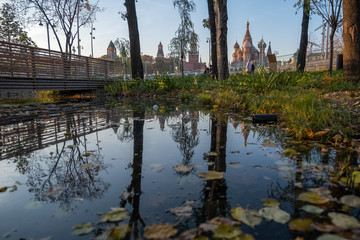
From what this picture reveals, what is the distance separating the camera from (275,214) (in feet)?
4.15

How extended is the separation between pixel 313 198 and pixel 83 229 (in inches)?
50.9

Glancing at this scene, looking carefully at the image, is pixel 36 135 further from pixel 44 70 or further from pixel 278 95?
pixel 44 70

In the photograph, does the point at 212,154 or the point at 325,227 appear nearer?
the point at 325,227

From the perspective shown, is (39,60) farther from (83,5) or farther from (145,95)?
(83,5)

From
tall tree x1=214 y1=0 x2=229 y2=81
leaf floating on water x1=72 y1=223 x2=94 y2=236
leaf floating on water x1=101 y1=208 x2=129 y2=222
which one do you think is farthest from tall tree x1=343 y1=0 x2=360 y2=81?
leaf floating on water x1=72 y1=223 x2=94 y2=236

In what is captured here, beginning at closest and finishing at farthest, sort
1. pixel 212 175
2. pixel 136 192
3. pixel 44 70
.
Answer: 1. pixel 136 192
2. pixel 212 175
3. pixel 44 70

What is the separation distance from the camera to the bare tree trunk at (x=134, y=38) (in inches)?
469

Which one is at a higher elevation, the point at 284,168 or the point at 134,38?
the point at 134,38

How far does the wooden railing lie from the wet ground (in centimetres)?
819

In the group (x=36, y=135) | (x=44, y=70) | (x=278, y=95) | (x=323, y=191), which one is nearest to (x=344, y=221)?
(x=323, y=191)

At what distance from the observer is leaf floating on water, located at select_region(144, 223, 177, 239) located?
1123 mm

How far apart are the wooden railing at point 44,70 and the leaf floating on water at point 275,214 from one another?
10.1m

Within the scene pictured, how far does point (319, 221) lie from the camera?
1.18m

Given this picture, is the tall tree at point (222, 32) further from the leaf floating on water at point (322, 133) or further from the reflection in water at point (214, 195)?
the reflection in water at point (214, 195)
